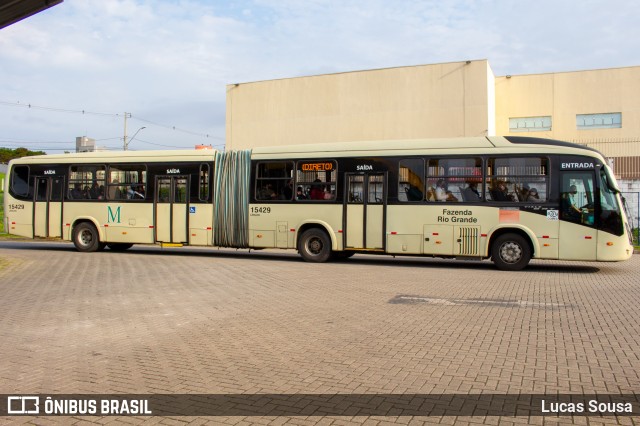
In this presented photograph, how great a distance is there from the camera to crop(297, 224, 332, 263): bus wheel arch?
16578 mm

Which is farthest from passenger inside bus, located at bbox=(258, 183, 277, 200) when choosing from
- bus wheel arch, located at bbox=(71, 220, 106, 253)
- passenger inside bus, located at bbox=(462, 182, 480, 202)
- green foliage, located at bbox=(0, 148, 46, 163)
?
green foliage, located at bbox=(0, 148, 46, 163)

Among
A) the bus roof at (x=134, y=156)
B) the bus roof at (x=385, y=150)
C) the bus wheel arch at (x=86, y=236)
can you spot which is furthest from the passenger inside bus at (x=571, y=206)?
the bus wheel arch at (x=86, y=236)

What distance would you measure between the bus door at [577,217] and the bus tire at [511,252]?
85 centimetres

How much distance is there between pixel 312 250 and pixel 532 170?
6377mm

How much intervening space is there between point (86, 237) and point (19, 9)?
9.76m

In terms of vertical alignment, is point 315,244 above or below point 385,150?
below

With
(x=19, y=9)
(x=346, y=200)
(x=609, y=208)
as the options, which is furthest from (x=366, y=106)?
(x=19, y=9)

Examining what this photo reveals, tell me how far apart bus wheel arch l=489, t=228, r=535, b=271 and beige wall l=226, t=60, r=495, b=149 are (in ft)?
69.1

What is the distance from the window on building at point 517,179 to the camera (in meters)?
14.6

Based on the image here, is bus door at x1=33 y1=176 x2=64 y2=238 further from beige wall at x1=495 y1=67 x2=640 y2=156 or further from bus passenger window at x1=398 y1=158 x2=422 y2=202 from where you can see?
beige wall at x1=495 y1=67 x2=640 y2=156

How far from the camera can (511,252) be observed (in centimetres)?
1484

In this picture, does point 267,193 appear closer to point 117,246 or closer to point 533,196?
point 117,246

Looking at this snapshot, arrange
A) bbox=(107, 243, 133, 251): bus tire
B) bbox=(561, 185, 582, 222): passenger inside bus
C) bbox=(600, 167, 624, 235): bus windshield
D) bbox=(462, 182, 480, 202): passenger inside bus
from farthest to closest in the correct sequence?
1. bbox=(107, 243, 133, 251): bus tire
2. bbox=(462, 182, 480, 202): passenger inside bus
3. bbox=(561, 185, 582, 222): passenger inside bus
4. bbox=(600, 167, 624, 235): bus windshield

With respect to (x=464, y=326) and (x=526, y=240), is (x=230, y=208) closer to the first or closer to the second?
(x=526, y=240)
